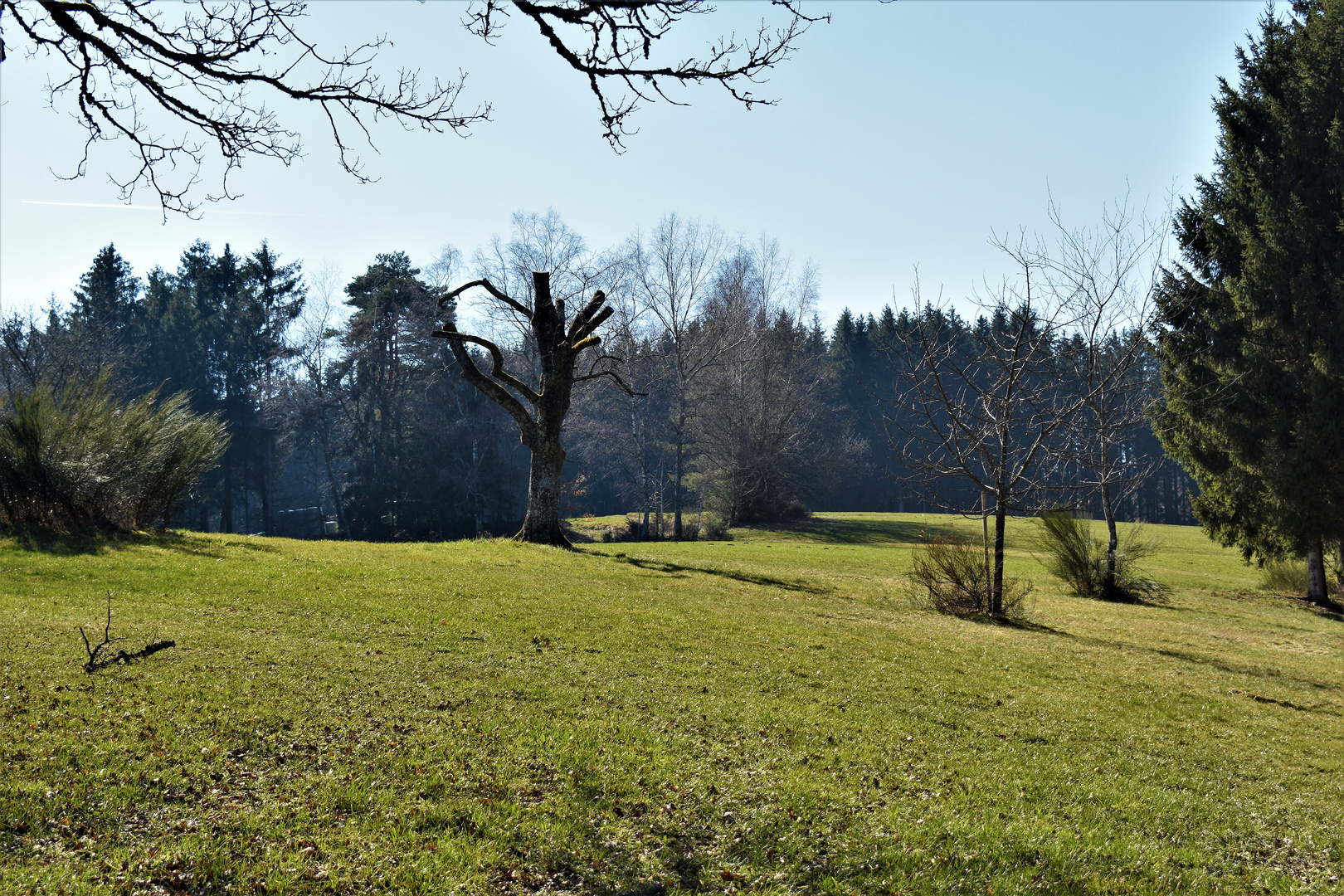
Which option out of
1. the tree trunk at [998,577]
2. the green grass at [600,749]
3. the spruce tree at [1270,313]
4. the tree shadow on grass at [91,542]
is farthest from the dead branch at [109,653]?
the spruce tree at [1270,313]

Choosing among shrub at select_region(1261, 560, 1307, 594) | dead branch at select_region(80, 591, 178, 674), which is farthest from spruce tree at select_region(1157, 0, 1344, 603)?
dead branch at select_region(80, 591, 178, 674)

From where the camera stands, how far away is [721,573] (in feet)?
57.4

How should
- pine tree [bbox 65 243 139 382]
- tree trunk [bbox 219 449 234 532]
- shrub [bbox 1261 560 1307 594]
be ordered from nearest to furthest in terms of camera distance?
shrub [bbox 1261 560 1307 594] < pine tree [bbox 65 243 139 382] < tree trunk [bbox 219 449 234 532]

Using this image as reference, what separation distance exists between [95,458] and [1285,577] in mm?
29362

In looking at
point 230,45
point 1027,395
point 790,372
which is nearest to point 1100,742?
point 1027,395

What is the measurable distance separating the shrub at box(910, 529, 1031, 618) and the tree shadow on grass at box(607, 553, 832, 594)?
2.16m

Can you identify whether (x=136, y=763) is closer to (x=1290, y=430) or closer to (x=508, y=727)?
(x=508, y=727)

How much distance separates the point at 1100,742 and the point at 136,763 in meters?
7.91

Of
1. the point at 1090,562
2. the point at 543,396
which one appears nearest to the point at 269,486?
the point at 543,396

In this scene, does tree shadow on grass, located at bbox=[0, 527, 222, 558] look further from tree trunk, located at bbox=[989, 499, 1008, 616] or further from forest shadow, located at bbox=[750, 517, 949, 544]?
forest shadow, located at bbox=[750, 517, 949, 544]

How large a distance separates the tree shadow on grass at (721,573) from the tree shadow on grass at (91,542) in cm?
821

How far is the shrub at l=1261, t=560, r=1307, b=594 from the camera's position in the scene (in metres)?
22.5

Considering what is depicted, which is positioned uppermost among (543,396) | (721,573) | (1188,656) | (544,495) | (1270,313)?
(1270,313)

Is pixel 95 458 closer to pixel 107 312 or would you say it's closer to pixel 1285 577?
pixel 1285 577
